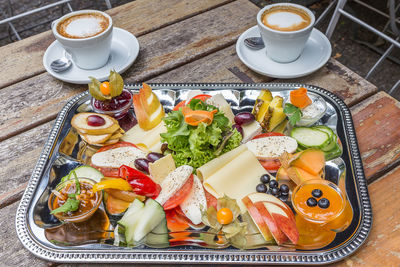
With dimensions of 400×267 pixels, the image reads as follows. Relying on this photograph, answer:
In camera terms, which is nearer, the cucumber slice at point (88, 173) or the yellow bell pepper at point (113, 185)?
the yellow bell pepper at point (113, 185)

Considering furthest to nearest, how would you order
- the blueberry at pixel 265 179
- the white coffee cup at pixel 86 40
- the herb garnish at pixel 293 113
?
the white coffee cup at pixel 86 40, the herb garnish at pixel 293 113, the blueberry at pixel 265 179

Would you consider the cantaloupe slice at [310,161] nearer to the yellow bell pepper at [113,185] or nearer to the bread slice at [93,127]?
the yellow bell pepper at [113,185]

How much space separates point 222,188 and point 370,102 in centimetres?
80

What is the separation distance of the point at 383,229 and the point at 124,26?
163cm

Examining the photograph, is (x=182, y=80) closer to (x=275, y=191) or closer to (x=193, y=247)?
(x=275, y=191)

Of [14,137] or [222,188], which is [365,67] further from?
[14,137]

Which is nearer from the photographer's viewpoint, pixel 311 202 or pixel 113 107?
pixel 311 202

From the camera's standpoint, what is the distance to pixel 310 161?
1284mm

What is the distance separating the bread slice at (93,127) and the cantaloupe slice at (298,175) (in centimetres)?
67

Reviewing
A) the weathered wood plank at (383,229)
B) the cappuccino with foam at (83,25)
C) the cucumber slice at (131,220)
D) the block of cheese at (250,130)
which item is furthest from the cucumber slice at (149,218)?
the cappuccino with foam at (83,25)

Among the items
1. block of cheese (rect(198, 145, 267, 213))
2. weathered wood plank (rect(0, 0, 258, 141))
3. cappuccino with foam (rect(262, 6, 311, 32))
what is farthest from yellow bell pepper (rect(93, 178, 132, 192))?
cappuccino with foam (rect(262, 6, 311, 32))

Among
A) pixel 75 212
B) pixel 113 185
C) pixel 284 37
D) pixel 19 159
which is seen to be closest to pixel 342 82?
pixel 284 37

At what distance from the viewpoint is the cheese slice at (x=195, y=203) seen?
1188 mm

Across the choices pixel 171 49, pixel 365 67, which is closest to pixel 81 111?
pixel 171 49
